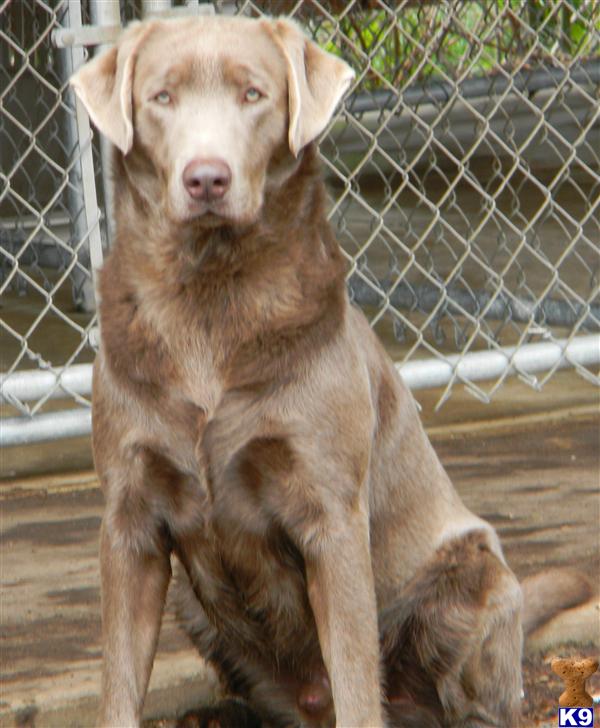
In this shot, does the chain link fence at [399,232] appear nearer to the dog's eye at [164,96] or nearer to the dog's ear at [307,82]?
the dog's ear at [307,82]

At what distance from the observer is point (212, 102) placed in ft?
7.79

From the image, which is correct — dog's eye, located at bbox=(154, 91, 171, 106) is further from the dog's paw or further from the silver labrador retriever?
the dog's paw

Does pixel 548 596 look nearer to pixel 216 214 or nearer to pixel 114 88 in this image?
pixel 216 214

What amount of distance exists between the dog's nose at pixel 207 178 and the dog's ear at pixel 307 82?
0.18 metres

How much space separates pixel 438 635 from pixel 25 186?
242 inches

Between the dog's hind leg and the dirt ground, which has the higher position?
the dog's hind leg

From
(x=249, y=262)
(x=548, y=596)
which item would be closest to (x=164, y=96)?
(x=249, y=262)

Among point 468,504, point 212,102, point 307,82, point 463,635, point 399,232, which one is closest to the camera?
point 212,102

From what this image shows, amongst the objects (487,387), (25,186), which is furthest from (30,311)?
(487,387)

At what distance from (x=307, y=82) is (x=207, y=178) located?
1.10 feet

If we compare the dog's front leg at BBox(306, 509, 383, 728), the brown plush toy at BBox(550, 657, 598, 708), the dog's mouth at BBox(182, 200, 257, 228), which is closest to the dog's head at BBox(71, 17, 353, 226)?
the dog's mouth at BBox(182, 200, 257, 228)

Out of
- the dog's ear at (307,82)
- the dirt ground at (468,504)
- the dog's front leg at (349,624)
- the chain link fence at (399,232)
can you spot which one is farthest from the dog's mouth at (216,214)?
the dirt ground at (468,504)

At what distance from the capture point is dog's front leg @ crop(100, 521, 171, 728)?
2406 millimetres

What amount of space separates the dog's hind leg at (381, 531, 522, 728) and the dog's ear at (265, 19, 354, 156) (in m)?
0.86
